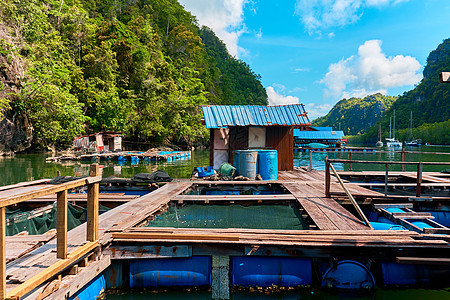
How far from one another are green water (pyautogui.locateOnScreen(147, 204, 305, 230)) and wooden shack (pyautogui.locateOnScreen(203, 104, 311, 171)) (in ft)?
21.5

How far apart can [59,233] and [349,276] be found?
487cm

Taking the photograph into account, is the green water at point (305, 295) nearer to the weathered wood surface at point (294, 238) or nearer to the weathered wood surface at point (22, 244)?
the weathered wood surface at point (294, 238)

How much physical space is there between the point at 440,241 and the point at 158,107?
45.0 meters

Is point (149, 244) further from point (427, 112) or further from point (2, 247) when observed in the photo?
point (427, 112)

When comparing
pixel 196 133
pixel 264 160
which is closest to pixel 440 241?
pixel 264 160

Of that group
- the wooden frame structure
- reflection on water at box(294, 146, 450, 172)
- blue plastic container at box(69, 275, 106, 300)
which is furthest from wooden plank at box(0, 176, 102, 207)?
reflection on water at box(294, 146, 450, 172)

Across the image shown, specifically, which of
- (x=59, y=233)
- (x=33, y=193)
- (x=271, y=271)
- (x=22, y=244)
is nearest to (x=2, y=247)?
(x=33, y=193)

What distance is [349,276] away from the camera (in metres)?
4.55

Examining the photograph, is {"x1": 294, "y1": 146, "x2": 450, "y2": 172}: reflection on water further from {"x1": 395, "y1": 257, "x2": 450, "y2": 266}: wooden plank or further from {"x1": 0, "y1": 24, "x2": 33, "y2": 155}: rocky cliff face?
→ {"x1": 0, "y1": 24, "x2": 33, "y2": 155}: rocky cliff face

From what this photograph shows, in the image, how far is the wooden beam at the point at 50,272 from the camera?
2.77 metres

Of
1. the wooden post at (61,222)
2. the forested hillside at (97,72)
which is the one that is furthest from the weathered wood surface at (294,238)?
the forested hillside at (97,72)

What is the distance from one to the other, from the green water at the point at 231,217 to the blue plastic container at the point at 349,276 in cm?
184

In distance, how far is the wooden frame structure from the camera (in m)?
2.56

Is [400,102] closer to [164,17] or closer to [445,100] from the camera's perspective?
[445,100]
